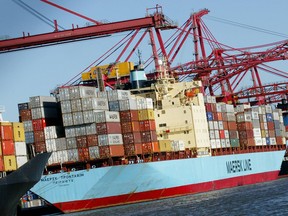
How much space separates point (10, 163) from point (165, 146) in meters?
19.4

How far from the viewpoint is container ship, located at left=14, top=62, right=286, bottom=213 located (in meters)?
53.0

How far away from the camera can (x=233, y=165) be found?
71312mm

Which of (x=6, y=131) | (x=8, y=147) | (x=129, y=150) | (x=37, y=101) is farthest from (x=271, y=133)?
(x=8, y=147)

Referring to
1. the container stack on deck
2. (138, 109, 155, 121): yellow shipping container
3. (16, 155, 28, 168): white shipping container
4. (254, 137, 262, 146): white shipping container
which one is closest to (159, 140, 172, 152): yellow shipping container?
(138, 109, 155, 121): yellow shipping container

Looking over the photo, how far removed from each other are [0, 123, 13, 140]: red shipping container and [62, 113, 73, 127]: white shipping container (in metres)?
10.9

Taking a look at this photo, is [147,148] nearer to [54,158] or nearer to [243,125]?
[54,158]

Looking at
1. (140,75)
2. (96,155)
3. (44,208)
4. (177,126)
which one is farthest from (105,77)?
(96,155)

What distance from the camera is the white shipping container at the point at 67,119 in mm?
52844

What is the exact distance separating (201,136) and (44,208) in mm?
14117

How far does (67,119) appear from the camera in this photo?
53062 millimetres

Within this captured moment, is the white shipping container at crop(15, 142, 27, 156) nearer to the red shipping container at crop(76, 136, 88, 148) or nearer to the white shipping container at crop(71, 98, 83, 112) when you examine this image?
the red shipping container at crop(76, 136, 88, 148)

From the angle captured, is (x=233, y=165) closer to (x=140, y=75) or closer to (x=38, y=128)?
(x=140, y=75)

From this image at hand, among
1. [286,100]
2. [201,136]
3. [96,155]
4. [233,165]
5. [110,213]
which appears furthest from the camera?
Result: [286,100]

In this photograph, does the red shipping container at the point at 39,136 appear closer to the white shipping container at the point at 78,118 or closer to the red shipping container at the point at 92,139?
the white shipping container at the point at 78,118
